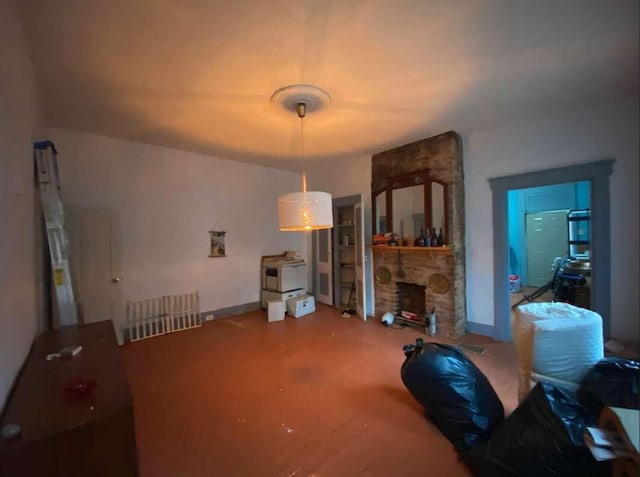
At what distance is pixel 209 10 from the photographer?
1.51 meters

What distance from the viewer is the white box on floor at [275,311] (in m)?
4.20

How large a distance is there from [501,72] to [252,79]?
190 cm

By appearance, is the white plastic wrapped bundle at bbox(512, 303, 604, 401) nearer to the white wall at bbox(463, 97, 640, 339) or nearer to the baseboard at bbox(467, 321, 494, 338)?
the white wall at bbox(463, 97, 640, 339)

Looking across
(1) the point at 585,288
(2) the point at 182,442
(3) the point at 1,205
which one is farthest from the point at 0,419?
(1) the point at 585,288

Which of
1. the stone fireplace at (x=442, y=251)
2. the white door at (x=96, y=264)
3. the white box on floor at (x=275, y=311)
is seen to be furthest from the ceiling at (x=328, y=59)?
the white box on floor at (x=275, y=311)

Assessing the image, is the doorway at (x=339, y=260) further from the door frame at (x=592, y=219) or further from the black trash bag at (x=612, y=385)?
the black trash bag at (x=612, y=385)

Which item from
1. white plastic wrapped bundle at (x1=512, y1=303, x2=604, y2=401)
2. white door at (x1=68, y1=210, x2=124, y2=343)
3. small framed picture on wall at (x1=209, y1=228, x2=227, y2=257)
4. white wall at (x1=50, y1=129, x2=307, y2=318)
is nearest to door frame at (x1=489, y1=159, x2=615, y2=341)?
Answer: white plastic wrapped bundle at (x1=512, y1=303, x2=604, y2=401)

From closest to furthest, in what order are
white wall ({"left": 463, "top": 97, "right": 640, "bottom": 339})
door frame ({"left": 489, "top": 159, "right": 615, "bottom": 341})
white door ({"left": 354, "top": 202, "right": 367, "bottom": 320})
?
1. white wall ({"left": 463, "top": 97, "right": 640, "bottom": 339})
2. door frame ({"left": 489, "top": 159, "right": 615, "bottom": 341})
3. white door ({"left": 354, "top": 202, "right": 367, "bottom": 320})

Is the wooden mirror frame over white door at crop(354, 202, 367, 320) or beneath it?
over

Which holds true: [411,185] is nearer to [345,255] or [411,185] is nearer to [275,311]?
[345,255]

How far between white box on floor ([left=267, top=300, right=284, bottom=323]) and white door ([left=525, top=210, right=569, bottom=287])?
5334 millimetres

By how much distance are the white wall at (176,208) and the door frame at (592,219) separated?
3.47 m

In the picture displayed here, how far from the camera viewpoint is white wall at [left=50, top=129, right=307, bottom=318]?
3322 millimetres

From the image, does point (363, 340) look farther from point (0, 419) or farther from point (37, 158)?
point (37, 158)
